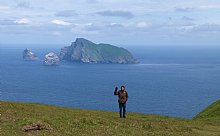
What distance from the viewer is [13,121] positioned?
92.1 ft

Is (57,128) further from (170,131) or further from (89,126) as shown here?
(170,131)

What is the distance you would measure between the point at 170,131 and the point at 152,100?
168m

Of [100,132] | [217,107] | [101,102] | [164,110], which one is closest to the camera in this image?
[100,132]

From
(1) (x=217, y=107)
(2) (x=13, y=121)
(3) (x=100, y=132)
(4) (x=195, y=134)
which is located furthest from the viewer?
(1) (x=217, y=107)

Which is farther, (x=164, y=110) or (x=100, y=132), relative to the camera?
(x=164, y=110)

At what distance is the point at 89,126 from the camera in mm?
28312

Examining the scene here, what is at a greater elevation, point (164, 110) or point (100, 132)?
point (100, 132)

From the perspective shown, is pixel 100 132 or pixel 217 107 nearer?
pixel 100 132

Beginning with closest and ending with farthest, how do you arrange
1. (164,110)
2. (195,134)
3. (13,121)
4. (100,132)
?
1. (100,132)
2. (13,121)
3. (195,134)
4. (164,110)

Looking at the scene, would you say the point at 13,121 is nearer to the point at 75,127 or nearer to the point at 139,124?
the point at 75,127

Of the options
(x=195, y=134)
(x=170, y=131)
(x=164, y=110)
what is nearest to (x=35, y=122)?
(x=170, y=131)

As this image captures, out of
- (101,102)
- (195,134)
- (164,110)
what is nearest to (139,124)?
(195,134)

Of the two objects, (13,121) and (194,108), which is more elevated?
Answer: (13,121)

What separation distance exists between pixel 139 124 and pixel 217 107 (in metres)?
32.8
